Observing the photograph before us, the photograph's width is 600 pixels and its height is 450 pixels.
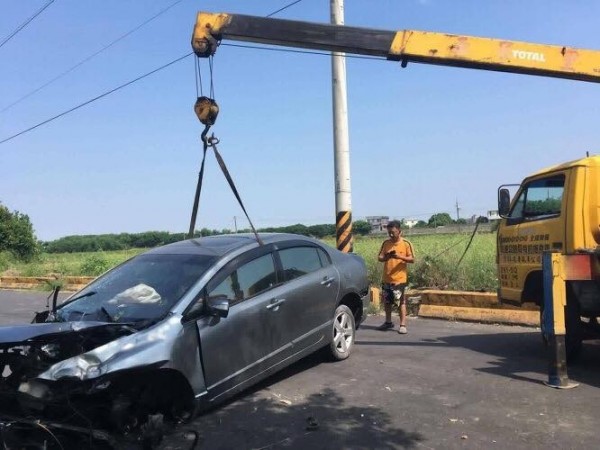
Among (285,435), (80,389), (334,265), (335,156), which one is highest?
(335,156)

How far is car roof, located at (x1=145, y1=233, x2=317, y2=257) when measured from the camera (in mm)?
5684

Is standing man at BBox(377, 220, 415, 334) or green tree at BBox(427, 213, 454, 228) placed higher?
green tree at BBox(427, 213, 454, 228)

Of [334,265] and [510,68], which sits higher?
[510,68]

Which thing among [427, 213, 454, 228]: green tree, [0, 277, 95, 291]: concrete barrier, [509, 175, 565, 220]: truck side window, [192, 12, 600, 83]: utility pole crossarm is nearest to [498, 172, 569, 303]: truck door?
[509, 175, 565, 220]: truck side window

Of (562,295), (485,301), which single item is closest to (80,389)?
(562,295)

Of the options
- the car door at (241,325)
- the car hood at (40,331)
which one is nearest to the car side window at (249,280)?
the car door at (241,325)

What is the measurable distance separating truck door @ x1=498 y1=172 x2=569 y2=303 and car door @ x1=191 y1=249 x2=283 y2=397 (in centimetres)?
316

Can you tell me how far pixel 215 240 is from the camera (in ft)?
20.3

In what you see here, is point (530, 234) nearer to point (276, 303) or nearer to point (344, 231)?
point (276, 303)

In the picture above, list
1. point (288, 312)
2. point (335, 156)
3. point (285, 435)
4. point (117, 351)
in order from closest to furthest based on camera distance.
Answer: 1. point (117, 351)
2. point (285, 435)
3. point (288, 312)
4. point (335, 156)

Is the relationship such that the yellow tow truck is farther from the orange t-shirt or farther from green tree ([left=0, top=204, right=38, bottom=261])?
green tree ([left=0, top=204, right=38, bottom=261])

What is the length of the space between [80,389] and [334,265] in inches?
150

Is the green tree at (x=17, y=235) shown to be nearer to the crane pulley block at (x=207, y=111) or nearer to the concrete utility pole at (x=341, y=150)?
the concrete utility pole at (x=341, y=150)

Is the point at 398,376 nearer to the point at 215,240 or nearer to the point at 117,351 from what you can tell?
the point at 215,240
